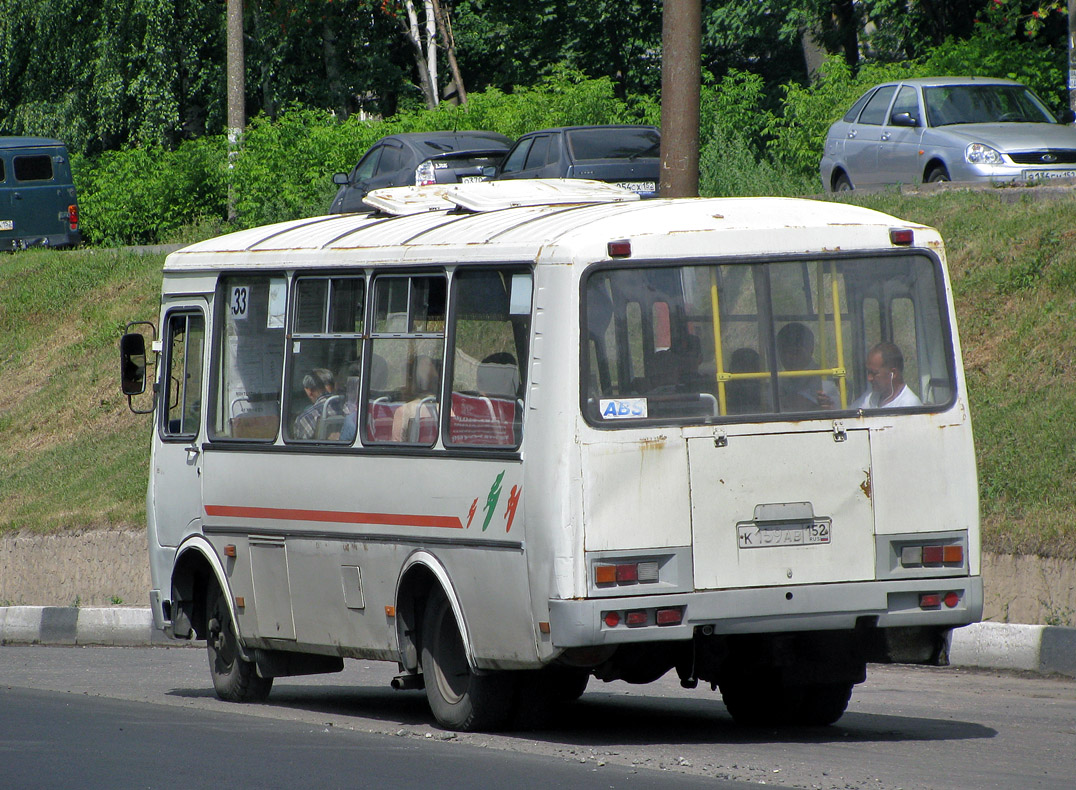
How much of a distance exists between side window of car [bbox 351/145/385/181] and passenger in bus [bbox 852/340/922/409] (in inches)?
674

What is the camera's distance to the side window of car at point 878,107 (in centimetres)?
2080

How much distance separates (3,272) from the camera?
87.6 feet

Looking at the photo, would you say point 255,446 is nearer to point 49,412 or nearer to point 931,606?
point 931,606

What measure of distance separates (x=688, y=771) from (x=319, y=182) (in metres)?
21.2

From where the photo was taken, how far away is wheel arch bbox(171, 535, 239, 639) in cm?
1017

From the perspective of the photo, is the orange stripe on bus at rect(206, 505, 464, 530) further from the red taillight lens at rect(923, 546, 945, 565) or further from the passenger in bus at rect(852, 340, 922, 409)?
the red taillight lens at rect(923, 546, 945, 565)

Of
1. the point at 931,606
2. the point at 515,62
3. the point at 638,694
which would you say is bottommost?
the point at 638,694

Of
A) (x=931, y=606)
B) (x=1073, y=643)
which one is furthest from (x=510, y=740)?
(x=1073, y=643)

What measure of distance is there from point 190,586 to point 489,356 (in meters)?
3.27

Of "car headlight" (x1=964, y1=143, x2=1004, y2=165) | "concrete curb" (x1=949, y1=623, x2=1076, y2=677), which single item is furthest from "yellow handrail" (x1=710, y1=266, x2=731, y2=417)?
"car headlight" (x1=964, y1=143, x2=1004, y2=165)

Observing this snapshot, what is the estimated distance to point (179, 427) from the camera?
34.0 feet

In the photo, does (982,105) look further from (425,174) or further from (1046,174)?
(425,174)

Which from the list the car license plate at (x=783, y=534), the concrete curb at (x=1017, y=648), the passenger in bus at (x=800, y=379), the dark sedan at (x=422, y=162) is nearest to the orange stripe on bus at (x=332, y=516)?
the car license plate at (x=783, y=534)

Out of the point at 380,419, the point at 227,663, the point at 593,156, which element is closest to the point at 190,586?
the point at 227,663
